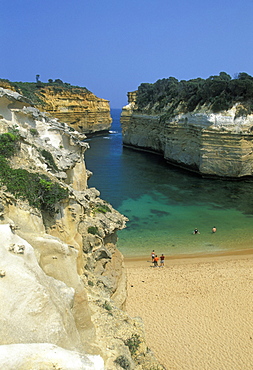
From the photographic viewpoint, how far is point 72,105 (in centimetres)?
6750

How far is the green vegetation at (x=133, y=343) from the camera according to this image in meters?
5.97

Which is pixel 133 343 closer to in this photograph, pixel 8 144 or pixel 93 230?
pixel 93 230

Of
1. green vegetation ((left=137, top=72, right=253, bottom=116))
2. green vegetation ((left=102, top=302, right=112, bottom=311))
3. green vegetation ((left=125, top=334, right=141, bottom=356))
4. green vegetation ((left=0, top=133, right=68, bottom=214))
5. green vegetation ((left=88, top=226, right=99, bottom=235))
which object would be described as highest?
green vegetation ((left=137, top=72, right=253, bottom=116))

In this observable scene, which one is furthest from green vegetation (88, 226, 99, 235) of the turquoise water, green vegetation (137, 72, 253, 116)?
green vegetation (137, 72, 253, 116)

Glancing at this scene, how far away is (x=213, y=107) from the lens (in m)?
34.0

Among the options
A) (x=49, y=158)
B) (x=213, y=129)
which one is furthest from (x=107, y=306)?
(x=213, y=129)

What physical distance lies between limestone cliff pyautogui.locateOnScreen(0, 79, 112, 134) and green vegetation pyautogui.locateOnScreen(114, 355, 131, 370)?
5157cm

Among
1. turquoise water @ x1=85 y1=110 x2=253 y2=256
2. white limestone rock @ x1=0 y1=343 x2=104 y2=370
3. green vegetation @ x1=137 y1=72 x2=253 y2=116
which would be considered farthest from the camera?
green vegetation @ x1=137 y1=72 x2=253 y2=116

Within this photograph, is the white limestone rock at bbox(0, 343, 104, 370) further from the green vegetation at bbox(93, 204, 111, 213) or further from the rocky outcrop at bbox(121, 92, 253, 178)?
the rocky outcrop at bbox(121, 92, 253, 178)

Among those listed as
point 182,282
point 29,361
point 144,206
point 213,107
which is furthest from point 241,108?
point 29,361

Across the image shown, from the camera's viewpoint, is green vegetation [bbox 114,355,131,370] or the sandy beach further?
the sandy beach

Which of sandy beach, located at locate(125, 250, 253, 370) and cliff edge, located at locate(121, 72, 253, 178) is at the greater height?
cliff edge, located at locate(121, 72, 253, 178)

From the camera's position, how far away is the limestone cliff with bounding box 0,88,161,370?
13.6 feet

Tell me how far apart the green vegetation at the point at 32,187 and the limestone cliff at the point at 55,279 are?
0.08ft
